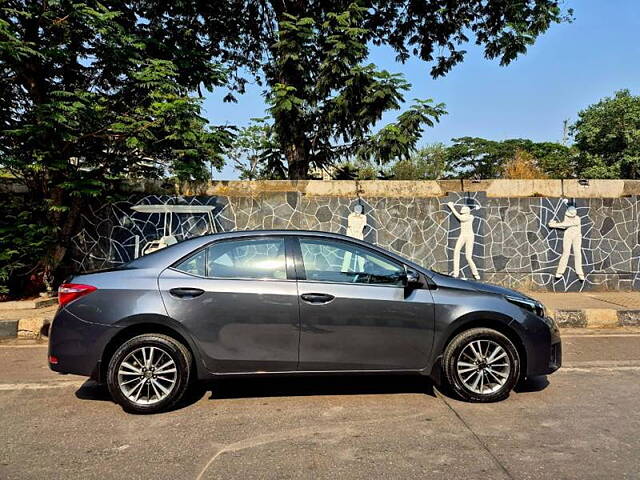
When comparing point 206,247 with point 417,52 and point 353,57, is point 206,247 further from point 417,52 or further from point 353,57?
point 417,52

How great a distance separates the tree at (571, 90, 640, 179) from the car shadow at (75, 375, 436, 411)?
A: 3651 centimetres

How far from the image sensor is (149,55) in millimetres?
9656

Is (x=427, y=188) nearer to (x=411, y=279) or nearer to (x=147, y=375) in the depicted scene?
(x=411, y=279)

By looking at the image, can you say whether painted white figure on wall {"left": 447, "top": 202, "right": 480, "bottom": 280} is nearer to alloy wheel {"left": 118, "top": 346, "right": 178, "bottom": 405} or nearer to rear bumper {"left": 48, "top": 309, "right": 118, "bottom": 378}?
alloy wheel {"left": 118, "top": 346, "right": 178, "bottom": 405}

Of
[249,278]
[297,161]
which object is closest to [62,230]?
[297,161]

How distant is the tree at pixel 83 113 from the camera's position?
7738 millimetres

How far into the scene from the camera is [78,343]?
157 inches

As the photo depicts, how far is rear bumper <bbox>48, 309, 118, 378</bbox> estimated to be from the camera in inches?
156

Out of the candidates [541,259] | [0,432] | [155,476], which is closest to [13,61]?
[0,432]

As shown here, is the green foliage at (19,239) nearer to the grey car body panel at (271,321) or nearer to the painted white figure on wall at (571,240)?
the grey car body panel at (271,321)

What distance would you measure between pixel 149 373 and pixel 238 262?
119 centimetres

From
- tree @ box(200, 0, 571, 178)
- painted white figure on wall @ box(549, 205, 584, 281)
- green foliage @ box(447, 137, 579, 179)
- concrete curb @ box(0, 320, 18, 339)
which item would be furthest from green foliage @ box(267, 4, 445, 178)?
green foliage @ box(447, 137, 579, 179)

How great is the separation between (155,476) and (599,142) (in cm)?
4232

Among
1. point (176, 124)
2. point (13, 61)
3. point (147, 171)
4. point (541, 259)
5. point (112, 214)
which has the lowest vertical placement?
point (541, 259)
